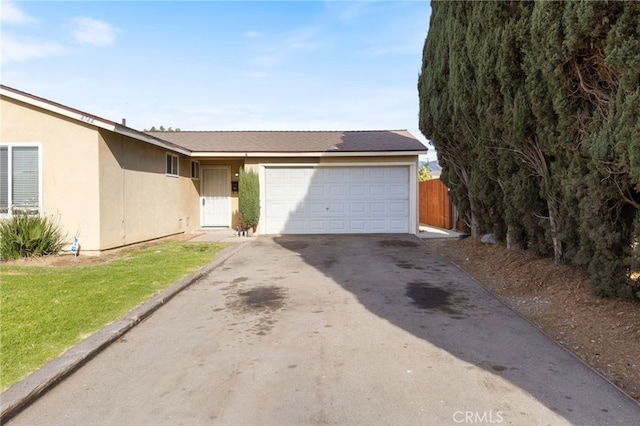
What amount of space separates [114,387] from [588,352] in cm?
468

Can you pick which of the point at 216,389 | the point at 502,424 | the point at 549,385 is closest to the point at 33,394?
the point at 216,389

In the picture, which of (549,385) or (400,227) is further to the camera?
(400,227)

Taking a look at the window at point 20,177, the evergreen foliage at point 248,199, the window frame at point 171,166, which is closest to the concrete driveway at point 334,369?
the window at point 20,177

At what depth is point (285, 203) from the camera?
1573 cm

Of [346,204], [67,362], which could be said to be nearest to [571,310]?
[67,362]

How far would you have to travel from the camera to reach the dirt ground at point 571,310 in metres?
4.20

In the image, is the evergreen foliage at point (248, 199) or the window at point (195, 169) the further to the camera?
the window at point (195, 169)

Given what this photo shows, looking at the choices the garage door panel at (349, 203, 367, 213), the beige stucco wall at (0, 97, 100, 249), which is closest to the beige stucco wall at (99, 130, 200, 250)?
the beige stucco wall at (0, 97, 100, 249)

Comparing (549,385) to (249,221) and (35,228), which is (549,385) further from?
(249,221)

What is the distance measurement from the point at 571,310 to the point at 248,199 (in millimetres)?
11028

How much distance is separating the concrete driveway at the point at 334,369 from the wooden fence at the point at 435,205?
1077 cm

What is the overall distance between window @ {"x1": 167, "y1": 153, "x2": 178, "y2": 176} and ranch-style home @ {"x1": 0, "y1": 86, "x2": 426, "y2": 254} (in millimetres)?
36

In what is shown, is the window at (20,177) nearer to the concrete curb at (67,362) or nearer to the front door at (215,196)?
the concrete curb at (67,362)

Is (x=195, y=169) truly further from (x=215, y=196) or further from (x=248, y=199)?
(x=248, y=199)
